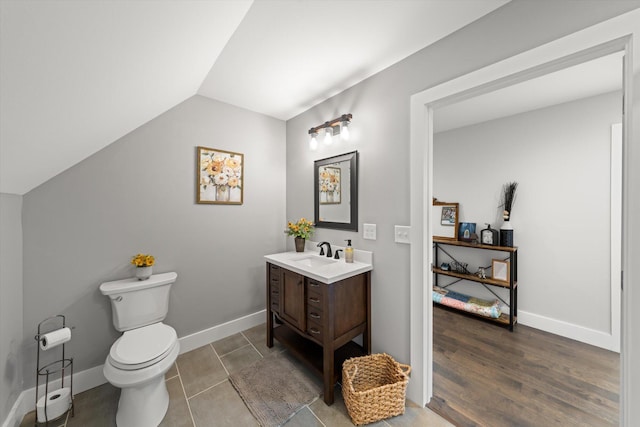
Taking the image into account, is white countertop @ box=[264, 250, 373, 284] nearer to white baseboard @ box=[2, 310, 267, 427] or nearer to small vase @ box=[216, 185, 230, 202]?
small vase @ box=[216, 185, 230, 202]

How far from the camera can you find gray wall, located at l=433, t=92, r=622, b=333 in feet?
7.05

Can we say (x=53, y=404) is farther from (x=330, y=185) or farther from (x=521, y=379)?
(x=521, y=379)

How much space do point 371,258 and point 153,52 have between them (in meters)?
1.83

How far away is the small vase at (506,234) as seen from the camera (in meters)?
2.57

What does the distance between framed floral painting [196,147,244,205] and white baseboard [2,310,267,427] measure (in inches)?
49.0

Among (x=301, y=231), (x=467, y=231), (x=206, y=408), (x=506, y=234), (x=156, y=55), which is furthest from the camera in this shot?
(x=467, y=231)

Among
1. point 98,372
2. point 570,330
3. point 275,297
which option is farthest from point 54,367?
point 570,330

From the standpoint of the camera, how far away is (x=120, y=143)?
181 centimetres

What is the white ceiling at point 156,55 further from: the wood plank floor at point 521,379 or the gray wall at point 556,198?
the wood plank floor at point 521,379

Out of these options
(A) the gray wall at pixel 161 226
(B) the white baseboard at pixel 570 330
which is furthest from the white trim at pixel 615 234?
(A) the gray wall at pixel 161 226

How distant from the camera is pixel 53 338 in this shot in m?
1.38

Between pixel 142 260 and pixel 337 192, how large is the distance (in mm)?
1670

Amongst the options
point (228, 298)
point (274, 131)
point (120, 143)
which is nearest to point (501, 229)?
point (274, 131)

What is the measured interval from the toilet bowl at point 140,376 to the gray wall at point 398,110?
56.9 inches
